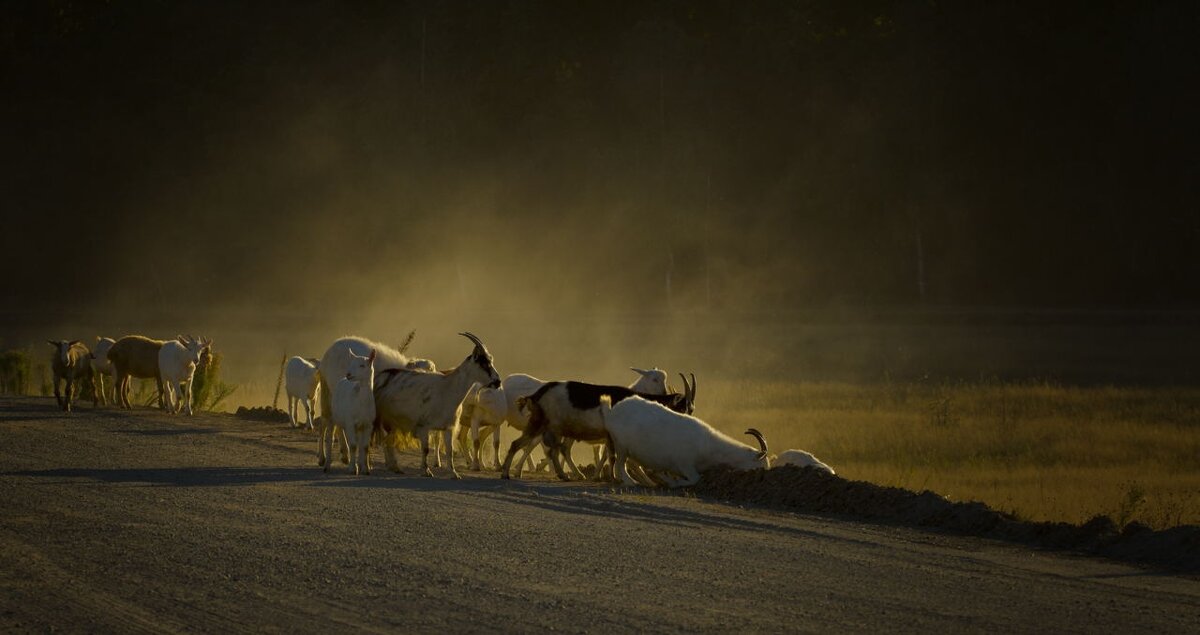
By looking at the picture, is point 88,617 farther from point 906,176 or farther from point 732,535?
point 906,176

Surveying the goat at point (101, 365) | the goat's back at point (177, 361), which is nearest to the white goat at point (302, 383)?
the goat's back at point (177, 361)

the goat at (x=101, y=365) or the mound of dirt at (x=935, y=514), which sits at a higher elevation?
the goat at (x=101, y=365)

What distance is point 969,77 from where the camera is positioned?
71.1 metres

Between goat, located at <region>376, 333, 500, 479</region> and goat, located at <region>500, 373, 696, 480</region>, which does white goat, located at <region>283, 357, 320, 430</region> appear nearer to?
goat, located at <region>376, 333, 500, 479</region>

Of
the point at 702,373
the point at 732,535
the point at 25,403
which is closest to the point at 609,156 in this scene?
the point at 702,373

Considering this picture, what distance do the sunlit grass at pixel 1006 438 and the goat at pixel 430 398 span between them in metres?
5.63

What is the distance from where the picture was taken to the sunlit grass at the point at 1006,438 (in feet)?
64.4

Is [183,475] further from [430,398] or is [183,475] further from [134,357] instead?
[134,357]

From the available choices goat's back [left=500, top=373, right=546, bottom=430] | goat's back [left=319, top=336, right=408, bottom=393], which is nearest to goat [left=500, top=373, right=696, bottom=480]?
goat's back [left=500, top=373, right=546, bottom=430]

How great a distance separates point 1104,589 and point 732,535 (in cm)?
342

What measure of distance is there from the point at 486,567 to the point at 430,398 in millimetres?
7365

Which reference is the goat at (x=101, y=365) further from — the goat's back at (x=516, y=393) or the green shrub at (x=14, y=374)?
the goat's back at (x=516, y=393)

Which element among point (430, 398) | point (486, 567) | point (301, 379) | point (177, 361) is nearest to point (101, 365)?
point (177, 361)

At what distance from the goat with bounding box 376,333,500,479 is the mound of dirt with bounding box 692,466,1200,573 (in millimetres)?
3160
